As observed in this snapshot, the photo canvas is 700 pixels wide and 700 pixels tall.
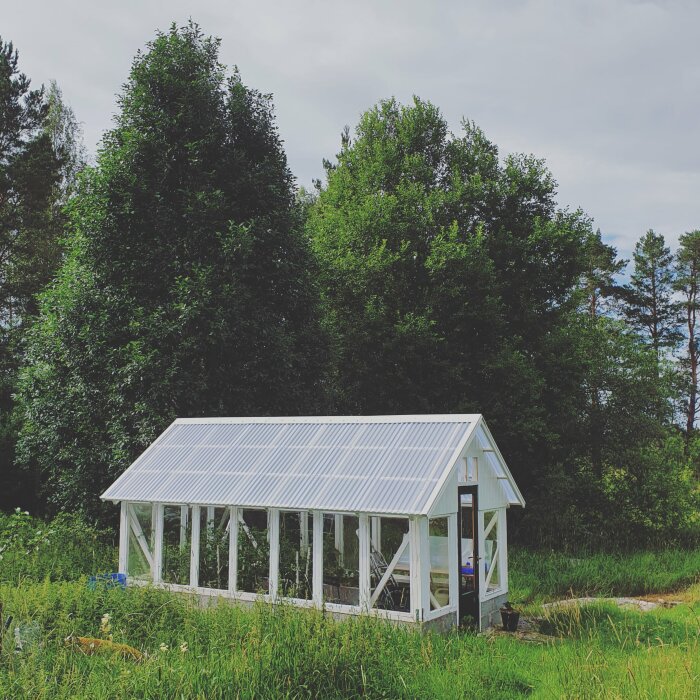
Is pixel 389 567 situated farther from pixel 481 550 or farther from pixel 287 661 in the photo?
pixel 287 661

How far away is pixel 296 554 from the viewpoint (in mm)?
12141

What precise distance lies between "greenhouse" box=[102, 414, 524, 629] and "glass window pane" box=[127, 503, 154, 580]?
0.02 metres

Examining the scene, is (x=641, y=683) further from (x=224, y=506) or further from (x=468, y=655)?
(x=224, y=506)

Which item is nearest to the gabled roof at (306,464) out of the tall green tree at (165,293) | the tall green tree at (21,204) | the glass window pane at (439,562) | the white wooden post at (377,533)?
the white wooden post at (377,533)

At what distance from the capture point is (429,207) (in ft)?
83.0

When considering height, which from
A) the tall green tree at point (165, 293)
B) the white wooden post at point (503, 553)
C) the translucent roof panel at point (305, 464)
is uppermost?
the tall green tree at point (165, 293)

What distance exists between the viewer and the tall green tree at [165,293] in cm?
1805

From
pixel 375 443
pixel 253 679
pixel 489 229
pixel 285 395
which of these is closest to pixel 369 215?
pixel 489 229

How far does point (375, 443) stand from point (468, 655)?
170 inches

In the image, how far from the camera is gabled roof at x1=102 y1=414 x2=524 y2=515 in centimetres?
1145

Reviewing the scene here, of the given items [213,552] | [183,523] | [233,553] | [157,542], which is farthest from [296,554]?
[157,542]

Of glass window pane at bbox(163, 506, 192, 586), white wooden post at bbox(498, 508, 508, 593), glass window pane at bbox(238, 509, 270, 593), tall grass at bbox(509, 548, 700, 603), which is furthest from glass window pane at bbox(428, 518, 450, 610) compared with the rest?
tall grass at bbox(509, 548, 700, 603)

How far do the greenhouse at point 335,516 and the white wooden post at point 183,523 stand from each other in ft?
0.07

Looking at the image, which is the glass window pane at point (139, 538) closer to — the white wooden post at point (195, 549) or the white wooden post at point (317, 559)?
the white wooden post at point (195, 549)
